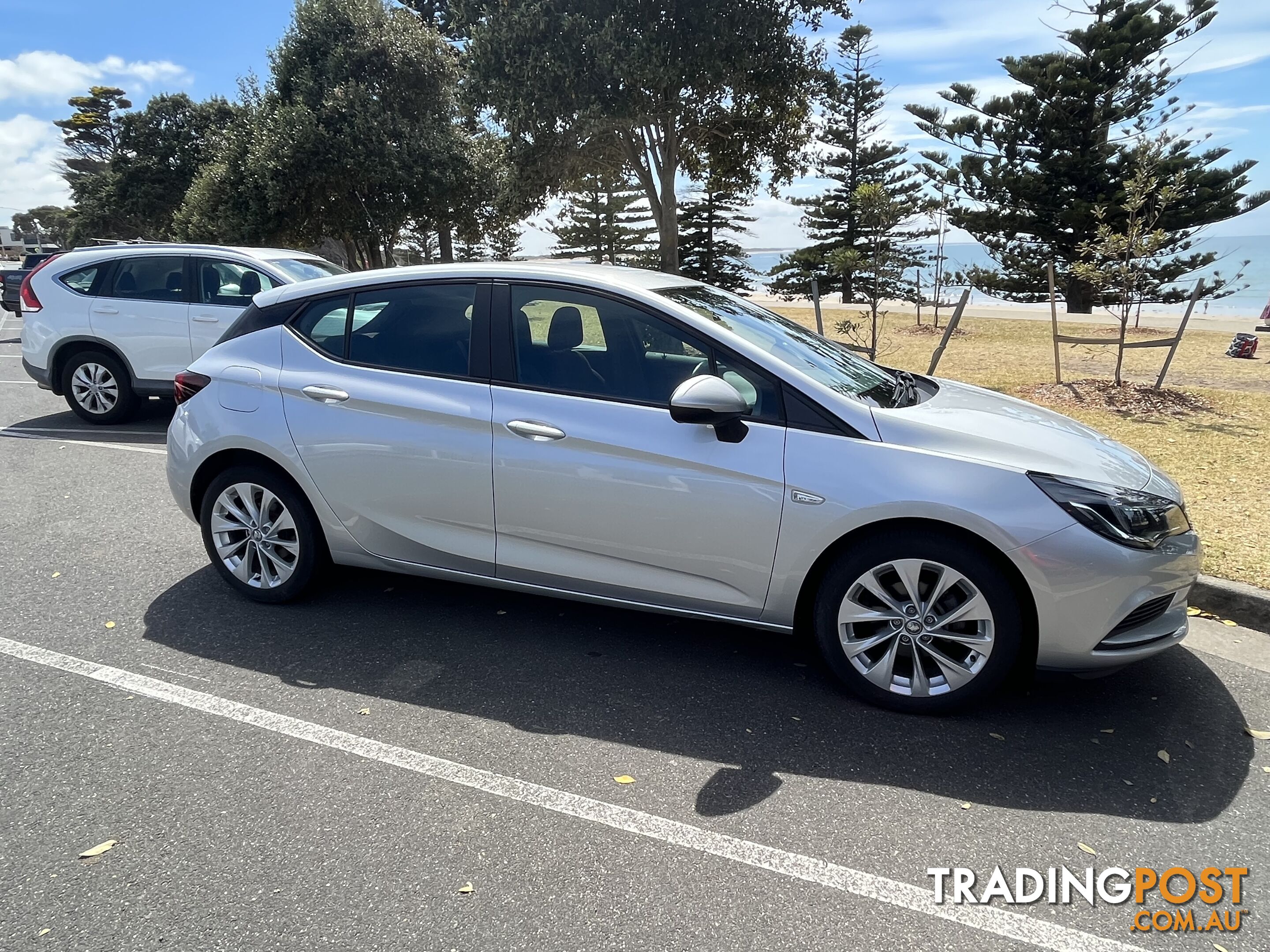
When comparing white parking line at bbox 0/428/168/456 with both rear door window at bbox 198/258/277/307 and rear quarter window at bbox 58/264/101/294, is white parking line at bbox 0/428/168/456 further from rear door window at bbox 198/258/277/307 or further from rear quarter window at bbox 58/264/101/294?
rear door window at bbox 198/258/277/307

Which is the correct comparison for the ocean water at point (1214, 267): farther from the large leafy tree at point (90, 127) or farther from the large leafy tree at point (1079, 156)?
the large leafy tree at point (90, 127)

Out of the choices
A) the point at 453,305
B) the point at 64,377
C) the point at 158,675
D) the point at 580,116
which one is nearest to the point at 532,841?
the point at 158,675

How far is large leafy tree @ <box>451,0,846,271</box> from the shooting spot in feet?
57.2

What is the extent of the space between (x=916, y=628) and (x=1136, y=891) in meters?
1.12

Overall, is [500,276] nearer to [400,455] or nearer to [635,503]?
[400,455]

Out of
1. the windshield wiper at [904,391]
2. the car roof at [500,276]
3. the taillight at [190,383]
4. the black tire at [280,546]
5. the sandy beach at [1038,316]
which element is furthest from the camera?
the sandy beach at [1038,316]

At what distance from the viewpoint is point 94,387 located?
9117mm

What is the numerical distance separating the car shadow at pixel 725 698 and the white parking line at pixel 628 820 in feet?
0.71

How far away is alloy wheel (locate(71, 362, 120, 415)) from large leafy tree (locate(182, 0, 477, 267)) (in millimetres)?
14640

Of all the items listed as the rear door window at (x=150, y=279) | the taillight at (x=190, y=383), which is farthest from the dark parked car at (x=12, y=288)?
the taillight at (x=190, y=383)

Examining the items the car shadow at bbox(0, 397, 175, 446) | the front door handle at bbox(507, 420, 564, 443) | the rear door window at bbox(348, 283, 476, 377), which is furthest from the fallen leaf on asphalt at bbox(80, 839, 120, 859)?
the car shadow at bbox(0, 397, 175, 446)

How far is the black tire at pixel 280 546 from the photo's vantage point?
4469 millimetres

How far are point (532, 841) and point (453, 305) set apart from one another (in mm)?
2449

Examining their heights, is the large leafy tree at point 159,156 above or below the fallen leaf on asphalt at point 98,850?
above
